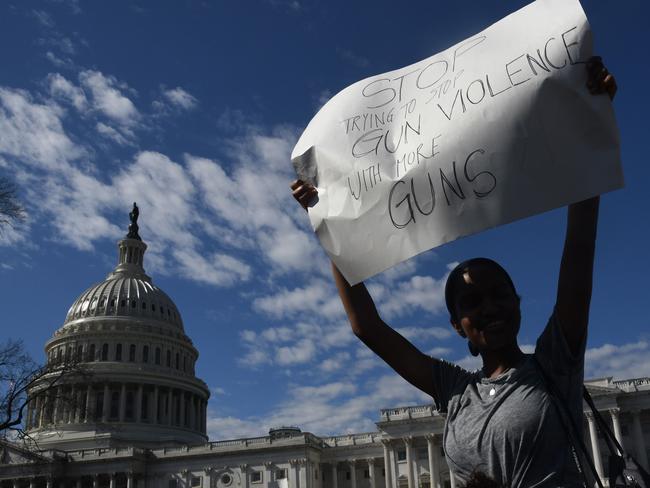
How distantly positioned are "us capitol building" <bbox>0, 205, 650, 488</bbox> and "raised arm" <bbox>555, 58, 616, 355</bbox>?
5307 cm

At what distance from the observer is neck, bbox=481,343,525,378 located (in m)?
3.59

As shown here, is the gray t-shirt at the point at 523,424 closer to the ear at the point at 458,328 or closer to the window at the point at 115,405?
the ear at the point at 458,328

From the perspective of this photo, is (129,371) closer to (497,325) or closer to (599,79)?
(497,325)

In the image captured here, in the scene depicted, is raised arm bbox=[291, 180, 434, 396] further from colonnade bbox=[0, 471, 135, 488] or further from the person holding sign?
colonnade bbox=[0, 471, 135, 488]

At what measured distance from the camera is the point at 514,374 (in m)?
3.40

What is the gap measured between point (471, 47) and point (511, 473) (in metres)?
2.52

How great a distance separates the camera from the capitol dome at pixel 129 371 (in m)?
91.5

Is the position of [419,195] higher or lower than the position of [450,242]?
higher

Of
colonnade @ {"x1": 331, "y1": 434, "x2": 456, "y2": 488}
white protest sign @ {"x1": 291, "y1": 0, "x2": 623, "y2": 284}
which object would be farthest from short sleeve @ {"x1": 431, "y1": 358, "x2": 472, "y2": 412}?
colonnade @ {"x1": 331, "y1": 434, "x2": 456, "y2": 488}

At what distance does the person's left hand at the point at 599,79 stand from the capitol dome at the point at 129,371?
294 ft

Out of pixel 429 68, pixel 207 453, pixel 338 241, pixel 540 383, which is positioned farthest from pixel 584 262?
pixel 207 453

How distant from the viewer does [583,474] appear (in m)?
3.09

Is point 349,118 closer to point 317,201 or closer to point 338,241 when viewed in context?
point 317,201

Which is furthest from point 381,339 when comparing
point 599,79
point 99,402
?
point 99,402
